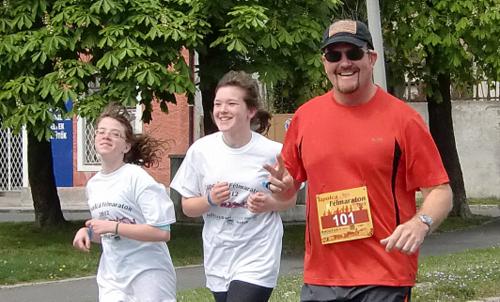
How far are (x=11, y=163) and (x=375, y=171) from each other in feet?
81.2

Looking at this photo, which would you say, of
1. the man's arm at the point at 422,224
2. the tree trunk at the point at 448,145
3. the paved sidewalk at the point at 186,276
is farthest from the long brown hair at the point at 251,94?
the tree trunk at the point at 448,145

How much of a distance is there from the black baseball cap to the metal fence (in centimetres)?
2402

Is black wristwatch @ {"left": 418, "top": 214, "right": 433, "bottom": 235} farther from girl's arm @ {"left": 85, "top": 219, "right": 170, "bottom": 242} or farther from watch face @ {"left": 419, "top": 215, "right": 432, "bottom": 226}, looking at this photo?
girl's arm @ {"left": 85, "top": 219, "right": 170, "bottom": 242}

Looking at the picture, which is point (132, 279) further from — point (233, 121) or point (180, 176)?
point (233, 121)

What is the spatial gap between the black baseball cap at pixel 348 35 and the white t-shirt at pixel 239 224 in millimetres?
1254

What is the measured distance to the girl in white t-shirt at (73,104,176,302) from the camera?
541cm

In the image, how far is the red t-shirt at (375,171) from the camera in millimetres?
4273

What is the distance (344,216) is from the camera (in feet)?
14.2

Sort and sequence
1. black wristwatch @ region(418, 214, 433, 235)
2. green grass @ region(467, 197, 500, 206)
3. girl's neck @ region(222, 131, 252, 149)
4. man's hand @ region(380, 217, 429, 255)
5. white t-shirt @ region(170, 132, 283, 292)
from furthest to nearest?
green grass @ region(467, 197, 500, 206) < girl's neck @ region(222, 131, 252, 149) < white t-shirt @ region(170, 132, 283, 292) < black wristwatch @ region(418, 214, 433, 235) < man's hand @ region(380, 217, 429, 255)

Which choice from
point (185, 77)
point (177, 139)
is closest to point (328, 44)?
point (185, 77)

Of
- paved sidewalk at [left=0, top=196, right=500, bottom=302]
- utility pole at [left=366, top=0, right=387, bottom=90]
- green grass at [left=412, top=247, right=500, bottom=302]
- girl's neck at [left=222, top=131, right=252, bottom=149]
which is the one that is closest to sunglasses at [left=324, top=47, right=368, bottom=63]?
girl's neck at [left=222, top=131, right=252, bottom=149]

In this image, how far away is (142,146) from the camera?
5.88m

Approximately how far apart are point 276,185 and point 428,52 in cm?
1357

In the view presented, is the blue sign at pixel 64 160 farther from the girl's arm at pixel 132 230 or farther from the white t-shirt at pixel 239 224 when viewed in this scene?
the girl's arm at pixel 132 230
